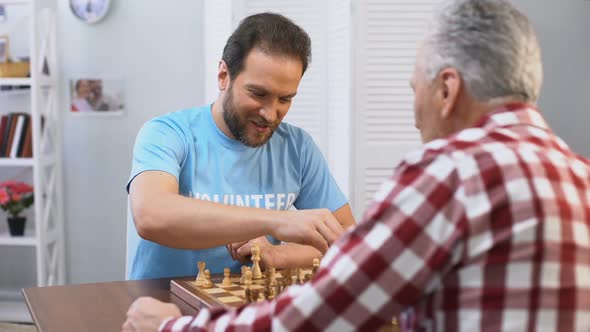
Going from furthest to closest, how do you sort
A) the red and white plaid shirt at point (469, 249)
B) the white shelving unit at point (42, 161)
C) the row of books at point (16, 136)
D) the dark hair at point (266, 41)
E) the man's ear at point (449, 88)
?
1. the row of books at point (16, 136)
2. the white shelving unit at point (42, 161)
3. the dark hair at point (266, 41)
4. the man's ear at point (449, 88)
5. the red and white plaid shirt at point (469, 249)

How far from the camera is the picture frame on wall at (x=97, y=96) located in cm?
421

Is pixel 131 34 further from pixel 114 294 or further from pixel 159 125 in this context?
pixel 114 294

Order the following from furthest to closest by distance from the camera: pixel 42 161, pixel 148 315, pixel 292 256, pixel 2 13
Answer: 1. pixel 2 13
2. pixel 42 161
3. pixel 292 256
4. pixel 148 315

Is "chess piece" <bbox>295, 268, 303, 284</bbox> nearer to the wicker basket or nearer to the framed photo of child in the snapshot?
the wicker basket

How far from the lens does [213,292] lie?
1644 mm

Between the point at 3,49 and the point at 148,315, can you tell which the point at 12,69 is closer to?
the point at 3,49

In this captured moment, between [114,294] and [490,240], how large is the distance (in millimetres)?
1069

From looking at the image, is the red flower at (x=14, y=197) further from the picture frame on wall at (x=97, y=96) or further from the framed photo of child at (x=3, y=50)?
the framed photo of child at (x=3, y=50)

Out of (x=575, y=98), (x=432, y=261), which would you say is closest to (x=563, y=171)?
(x=432, y=261)

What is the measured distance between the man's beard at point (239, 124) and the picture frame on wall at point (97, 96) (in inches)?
89.7

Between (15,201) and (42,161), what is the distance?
0.87 ft

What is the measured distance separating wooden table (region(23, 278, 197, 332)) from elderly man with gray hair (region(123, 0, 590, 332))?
62cm

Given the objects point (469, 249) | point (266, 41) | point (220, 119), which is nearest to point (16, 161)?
point (220, 119)

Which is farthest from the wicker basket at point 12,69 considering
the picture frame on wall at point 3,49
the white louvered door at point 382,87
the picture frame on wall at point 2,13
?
the white louvered door at point 382,87
